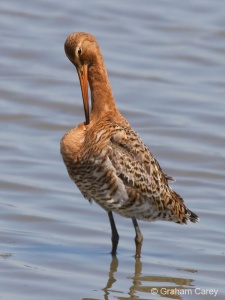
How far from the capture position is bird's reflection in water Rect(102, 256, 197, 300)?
7.95 metres

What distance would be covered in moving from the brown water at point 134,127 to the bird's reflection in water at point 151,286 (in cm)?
1

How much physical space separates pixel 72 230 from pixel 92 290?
1.48 metres

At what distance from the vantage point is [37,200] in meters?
10.1

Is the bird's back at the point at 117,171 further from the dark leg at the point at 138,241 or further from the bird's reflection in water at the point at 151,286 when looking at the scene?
the bird's reflection in water at the point at 151,286

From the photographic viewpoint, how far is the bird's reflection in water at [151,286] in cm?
795

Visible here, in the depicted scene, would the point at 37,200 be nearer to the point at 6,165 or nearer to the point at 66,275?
the point at 6,165

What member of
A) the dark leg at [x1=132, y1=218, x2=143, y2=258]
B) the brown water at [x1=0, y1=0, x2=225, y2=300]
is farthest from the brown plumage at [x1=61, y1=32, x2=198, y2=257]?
the brown water at [x1=0, y1=0, x2=225, y2=300]

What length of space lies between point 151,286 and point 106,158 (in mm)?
1009

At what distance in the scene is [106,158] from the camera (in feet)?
27.9

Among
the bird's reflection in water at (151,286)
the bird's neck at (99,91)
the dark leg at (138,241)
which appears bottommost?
the bird's reflection in water at (151,286)

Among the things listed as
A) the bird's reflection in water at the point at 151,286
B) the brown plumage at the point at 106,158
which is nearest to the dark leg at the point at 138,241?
the brown plumage at the point at 106,158

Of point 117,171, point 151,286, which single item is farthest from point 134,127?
point 151,286

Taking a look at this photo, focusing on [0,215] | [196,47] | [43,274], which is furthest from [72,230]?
[196,47]

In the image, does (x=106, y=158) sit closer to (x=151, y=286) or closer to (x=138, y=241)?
(x=138, y=241)
